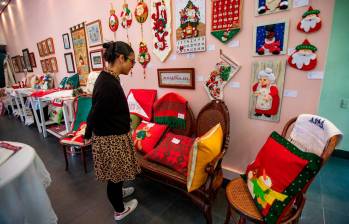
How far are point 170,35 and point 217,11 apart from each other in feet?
1.90

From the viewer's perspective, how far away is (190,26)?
190 centimetres

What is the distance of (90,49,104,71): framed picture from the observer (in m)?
3.08

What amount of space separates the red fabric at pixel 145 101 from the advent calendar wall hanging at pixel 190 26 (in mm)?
694

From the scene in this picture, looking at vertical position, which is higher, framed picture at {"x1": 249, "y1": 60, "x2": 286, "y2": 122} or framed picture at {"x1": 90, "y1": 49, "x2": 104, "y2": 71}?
framed picture at {"x1": 90, "y1": 49, "x2": 104, "y2": 71}

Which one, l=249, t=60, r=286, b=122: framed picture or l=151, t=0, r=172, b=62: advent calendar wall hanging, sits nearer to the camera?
l=249, t=60, r=286, b=122: framed picture

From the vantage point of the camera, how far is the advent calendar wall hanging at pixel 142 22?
2.21 meters

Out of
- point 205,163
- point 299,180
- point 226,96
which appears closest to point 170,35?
point 226,96

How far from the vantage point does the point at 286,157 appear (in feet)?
3.55

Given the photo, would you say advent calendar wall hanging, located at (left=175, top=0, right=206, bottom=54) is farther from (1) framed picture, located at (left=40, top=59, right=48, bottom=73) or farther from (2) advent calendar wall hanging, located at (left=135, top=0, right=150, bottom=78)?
(1) framed picture, located at (left=40, top=59, right=48, bottom=73)

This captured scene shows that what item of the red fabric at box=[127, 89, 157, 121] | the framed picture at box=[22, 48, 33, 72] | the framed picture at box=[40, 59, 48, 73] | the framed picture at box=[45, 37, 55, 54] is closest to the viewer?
the red fabric at box=[127, 89, 157, 121]

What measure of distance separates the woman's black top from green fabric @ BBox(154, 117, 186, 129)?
811 mm

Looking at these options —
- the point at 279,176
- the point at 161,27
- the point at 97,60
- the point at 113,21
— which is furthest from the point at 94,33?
the point at 279,176

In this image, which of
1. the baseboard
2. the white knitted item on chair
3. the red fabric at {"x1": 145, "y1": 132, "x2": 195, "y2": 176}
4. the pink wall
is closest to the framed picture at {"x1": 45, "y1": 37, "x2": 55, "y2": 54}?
the pink wall

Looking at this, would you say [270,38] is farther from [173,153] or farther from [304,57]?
[173,153]
